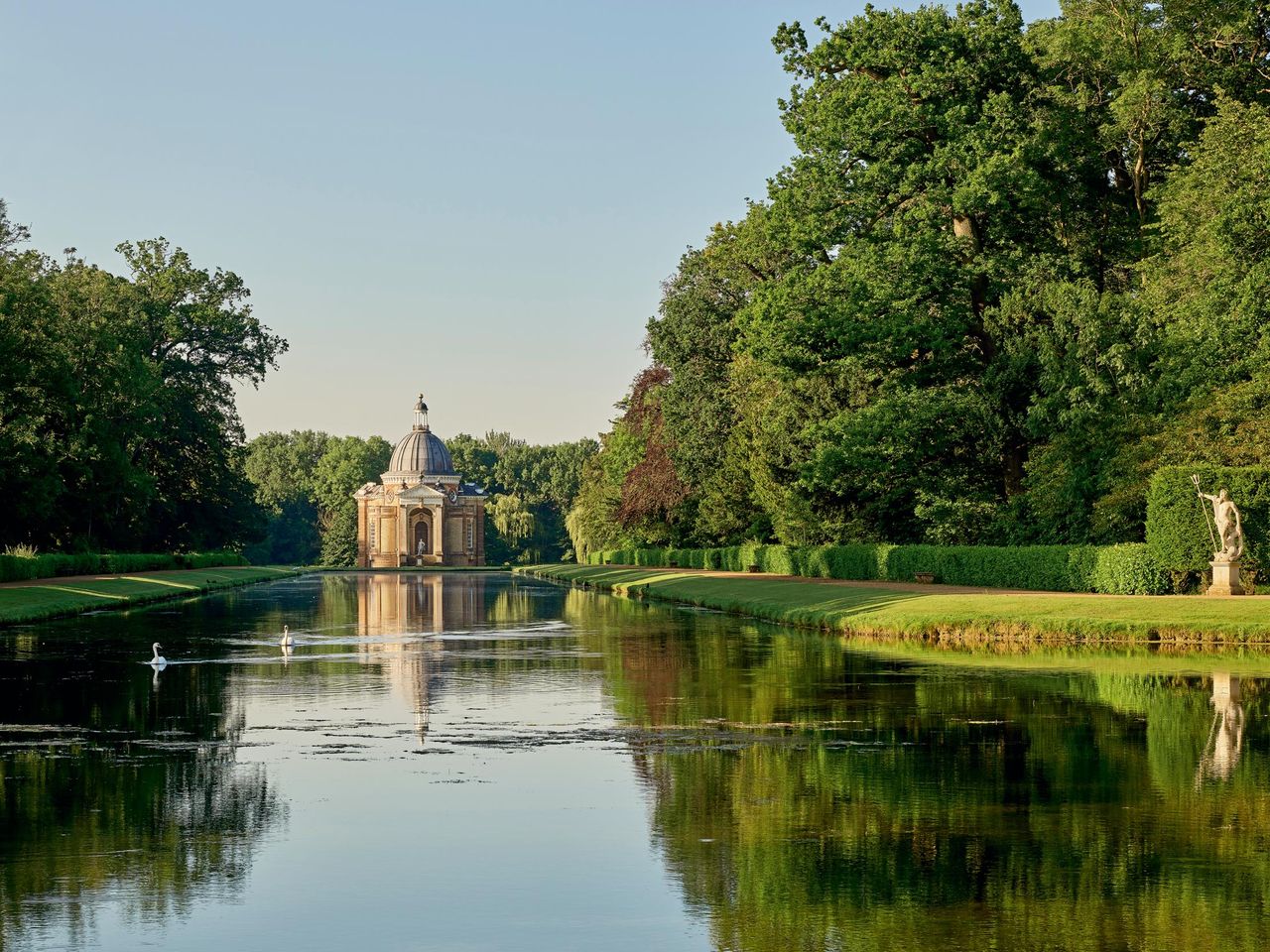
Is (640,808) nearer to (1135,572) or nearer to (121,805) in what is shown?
(121,805)

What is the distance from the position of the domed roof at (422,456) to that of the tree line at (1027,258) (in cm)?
12615

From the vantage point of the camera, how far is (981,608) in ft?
107

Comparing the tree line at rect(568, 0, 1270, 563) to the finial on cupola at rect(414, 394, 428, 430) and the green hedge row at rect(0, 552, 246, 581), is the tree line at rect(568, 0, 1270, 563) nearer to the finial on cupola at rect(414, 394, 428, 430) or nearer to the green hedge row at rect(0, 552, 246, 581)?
the green hedge row at rect(0, 552, 246, 581)

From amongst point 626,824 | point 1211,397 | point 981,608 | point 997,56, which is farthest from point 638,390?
point 626,824

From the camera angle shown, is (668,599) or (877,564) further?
(668,599)

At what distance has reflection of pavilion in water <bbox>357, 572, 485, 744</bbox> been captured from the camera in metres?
22.3

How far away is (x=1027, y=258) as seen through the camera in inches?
1775

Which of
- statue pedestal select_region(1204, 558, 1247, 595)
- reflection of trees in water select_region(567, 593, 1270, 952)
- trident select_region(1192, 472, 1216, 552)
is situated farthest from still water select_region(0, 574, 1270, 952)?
trident select_region(1192, 472, 1216, 552)

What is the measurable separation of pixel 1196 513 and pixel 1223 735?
831 inches

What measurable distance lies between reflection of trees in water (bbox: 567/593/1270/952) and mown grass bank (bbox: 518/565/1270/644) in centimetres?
772

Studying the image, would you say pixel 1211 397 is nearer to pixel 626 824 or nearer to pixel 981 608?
pixel 981 608

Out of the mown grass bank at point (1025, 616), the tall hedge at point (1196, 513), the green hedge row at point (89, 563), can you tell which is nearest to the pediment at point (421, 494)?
the green hedge row at point (89, 563)

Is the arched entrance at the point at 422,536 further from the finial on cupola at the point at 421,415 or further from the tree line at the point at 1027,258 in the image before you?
the tree line at the point at 1027,258

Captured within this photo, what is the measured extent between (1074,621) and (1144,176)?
25.5m
